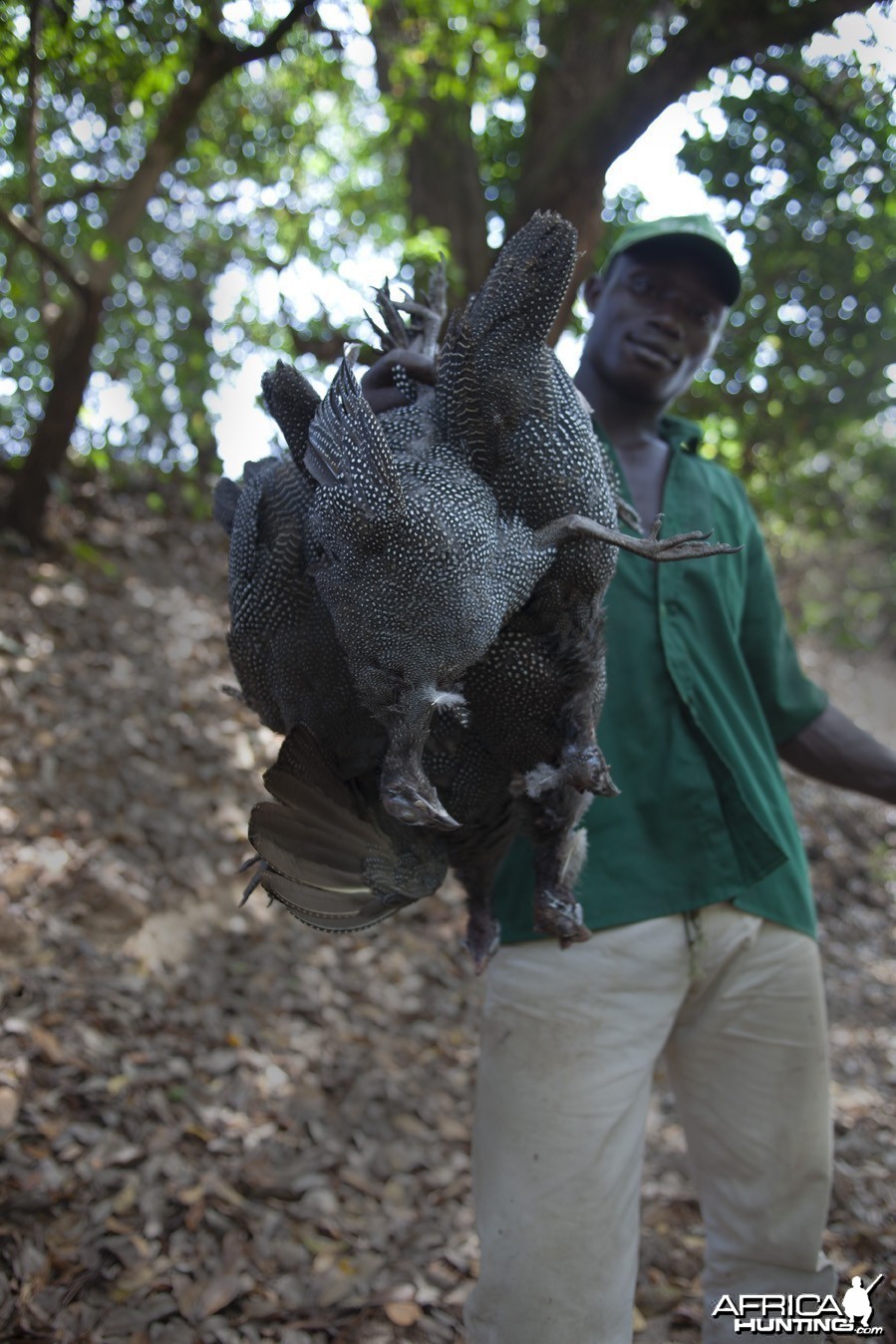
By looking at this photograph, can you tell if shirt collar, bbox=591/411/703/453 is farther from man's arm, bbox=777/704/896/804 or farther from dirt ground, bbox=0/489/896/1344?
dirt ground, bbox=0/489/896/1344

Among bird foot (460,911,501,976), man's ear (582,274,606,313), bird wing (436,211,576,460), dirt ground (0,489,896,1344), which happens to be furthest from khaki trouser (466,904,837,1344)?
man's ear (582,274,606,313)

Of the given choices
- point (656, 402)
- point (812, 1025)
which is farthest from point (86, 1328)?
point (656, 402)

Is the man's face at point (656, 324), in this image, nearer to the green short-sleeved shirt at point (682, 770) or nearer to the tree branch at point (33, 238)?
the green short-sleeved shirt at point (682, 770)

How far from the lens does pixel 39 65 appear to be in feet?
10.6

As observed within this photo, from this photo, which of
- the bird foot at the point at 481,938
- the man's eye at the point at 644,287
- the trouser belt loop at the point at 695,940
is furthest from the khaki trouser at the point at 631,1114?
the man's eye at the point at 644,287

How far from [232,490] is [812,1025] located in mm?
1779

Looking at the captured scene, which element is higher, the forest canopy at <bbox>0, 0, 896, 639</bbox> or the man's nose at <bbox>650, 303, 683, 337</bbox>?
the forest canopy at <bbox>0, 0, 896, 639</bbox>

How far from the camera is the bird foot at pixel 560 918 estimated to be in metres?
1.55

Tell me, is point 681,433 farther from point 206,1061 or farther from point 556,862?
point 206,1061

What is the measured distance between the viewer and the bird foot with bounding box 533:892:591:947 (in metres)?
1.55

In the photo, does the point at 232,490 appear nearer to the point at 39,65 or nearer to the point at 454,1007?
the point at 39,65

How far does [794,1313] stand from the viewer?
2.21 m

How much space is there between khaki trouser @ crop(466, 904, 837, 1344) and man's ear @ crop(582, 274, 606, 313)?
1643 millimetres

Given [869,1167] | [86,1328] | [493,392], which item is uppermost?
[493,392]
